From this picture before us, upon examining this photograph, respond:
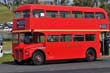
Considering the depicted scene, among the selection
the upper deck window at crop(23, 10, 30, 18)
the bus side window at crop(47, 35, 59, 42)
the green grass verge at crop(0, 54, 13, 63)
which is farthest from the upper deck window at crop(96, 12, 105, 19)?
the green grass verge at crop(0, 54, 13, 63)

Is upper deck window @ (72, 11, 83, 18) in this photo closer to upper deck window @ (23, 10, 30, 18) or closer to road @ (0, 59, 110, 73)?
upper deck window @ (23, 10, 30, 18)

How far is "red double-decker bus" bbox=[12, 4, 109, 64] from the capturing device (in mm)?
28188

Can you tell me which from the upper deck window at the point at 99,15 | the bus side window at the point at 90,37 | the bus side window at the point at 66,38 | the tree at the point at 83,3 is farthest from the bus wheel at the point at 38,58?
the tree at the point at 83,3

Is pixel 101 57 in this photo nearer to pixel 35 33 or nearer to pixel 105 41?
pixel 105 41

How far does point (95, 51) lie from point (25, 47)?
18.1 ft

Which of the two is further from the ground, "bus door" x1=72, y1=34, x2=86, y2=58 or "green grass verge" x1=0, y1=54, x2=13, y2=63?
"bus door" x1=72, y1=34, x2=86, y2=58

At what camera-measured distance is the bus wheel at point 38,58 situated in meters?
28.1

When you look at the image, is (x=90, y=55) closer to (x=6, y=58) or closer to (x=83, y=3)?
(x=6, y=58)

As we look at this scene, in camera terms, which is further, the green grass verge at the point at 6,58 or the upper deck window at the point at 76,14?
the green grass verge at the point at 6,58

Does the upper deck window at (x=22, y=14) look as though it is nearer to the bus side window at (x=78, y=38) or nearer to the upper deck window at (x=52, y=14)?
the upper deck window at (x=52, y=14)

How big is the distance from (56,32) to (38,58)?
2204 mm

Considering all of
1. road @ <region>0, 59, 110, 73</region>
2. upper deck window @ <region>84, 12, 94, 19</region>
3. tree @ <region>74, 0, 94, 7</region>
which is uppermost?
tree @ <region>74, 0, 94, 7</region>

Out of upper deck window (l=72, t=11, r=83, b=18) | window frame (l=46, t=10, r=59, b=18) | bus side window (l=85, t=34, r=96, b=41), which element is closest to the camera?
window frame (l=46, t=10, r=59, b=18)

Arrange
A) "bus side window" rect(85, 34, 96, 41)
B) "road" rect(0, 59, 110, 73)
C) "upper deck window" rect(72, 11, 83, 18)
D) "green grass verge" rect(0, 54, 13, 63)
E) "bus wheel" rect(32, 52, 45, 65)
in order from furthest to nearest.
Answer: "green grass verge" rect(0, 54, 13, 63), "bus side window" rect(85, 34, 96, 41), "upper deck window" rect(72, 11, 83, 18), "bus wheel" rect(32, 52, 45, 65), "road" rect(0, 59, 110, 73)
